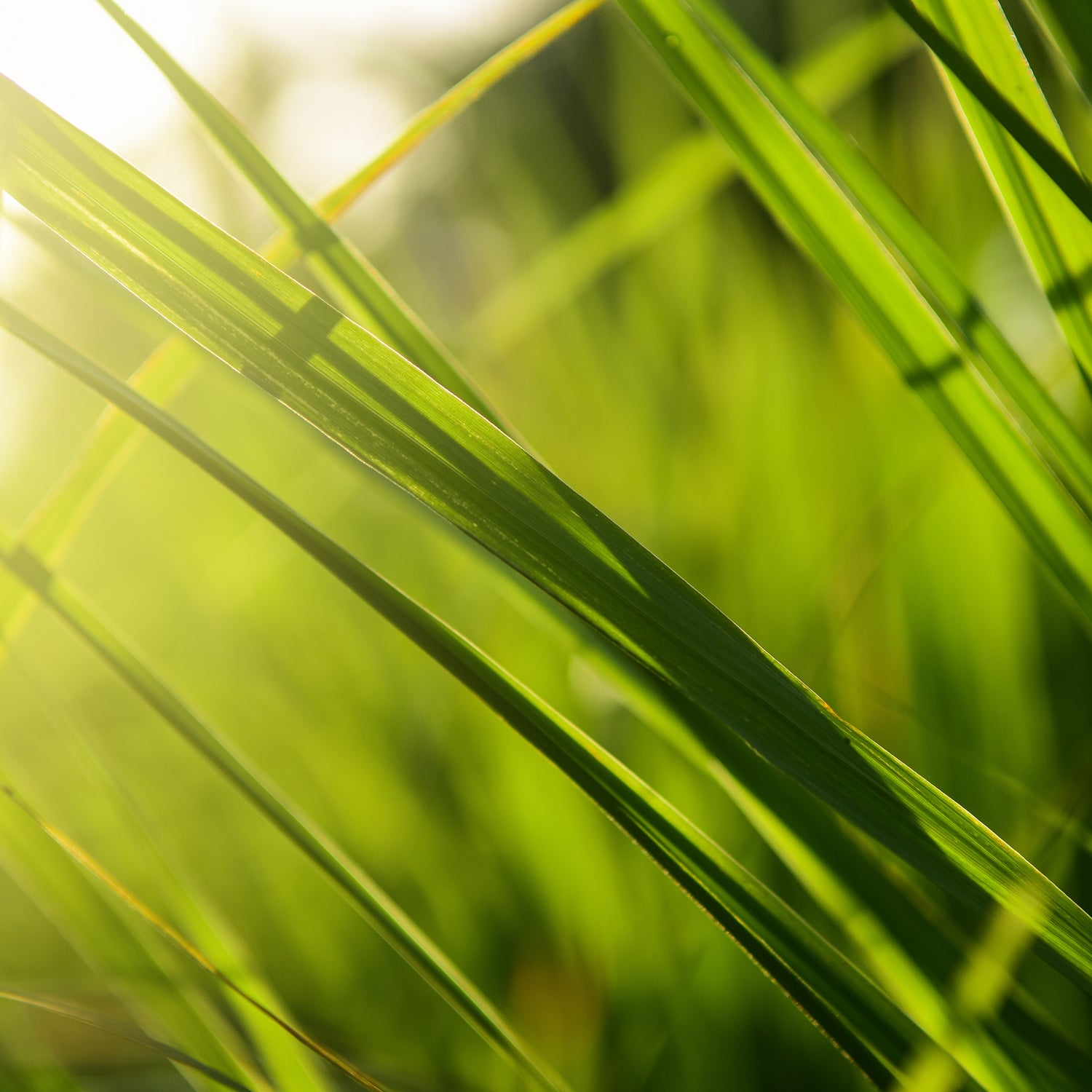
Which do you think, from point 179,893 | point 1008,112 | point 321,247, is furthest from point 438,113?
point 179,893

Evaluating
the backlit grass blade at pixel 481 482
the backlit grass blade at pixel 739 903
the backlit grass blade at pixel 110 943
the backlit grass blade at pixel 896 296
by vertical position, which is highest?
the backlit grass blade at pixel 896 296

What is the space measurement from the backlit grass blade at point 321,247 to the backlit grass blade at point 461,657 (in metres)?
0.07

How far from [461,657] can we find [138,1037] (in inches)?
7.3

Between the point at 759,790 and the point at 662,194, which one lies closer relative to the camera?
the point at 759,790

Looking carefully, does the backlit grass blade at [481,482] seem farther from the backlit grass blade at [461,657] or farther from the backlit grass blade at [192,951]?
the backlit grass blade at [192,951]

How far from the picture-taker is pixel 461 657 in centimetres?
22

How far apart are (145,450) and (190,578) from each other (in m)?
0.32

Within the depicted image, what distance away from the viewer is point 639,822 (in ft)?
0.77

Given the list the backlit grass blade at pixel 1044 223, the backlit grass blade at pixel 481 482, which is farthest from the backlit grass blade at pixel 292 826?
the backlit grass blade at pixel 1044 223

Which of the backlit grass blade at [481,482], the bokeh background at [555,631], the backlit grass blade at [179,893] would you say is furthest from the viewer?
the bokeh background at [555,631]

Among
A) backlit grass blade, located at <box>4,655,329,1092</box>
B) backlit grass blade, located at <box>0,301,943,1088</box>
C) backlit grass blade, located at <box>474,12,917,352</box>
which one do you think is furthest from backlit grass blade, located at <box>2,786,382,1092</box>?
backlit grass blade, located at <box>474,12,917,352</box>

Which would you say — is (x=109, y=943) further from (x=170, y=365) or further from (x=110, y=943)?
(x=170, y=365)

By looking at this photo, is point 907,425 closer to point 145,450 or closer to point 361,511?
point 361,511

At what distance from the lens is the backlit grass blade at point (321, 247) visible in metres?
0.26
